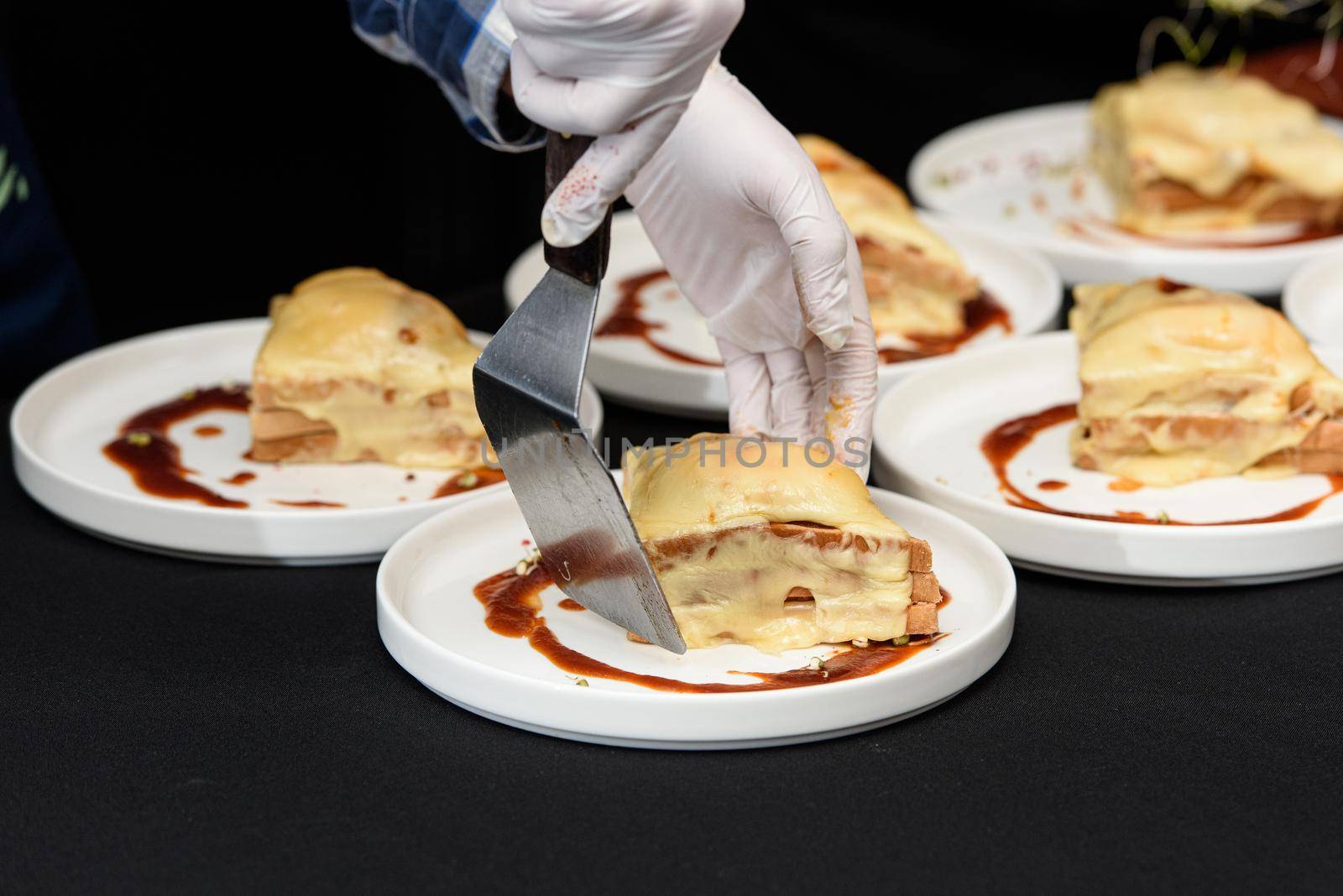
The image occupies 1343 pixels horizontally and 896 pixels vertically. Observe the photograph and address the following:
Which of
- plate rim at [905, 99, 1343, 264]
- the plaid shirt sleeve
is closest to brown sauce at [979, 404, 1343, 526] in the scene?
plate rim at [905, 99, 1343, 264]

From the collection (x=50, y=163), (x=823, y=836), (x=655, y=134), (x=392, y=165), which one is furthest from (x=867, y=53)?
(x=823, y=836)

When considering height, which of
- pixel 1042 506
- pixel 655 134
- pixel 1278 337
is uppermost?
pixel 655 134

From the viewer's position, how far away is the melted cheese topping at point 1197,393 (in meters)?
2.65

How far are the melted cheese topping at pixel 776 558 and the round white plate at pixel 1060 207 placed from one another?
1.68 m

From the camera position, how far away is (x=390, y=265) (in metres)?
4.78

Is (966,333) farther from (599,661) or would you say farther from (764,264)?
(599,661)

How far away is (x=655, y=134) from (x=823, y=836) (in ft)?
2.90

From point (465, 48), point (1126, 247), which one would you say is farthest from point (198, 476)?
point (1126, 247)

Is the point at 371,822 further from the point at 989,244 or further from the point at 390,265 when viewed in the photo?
the point at 390,265

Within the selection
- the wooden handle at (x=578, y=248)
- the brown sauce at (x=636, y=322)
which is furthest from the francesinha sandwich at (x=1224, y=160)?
the wooden handle at (x=578, y=248)

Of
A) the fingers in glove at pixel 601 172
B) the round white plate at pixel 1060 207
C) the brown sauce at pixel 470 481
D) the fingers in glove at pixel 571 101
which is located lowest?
the round white plate at pixel 1060 207

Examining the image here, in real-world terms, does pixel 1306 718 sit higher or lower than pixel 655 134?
lower

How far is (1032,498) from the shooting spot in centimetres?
265

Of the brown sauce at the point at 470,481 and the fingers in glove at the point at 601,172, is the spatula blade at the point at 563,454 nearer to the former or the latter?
the fingers in glove at the point at 601,172
